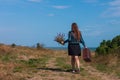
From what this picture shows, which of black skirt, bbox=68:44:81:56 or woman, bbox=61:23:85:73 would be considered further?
black skirt, bbox=68:44:81:56

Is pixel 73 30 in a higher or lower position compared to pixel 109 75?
higher

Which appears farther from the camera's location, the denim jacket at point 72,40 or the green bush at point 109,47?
the green bush at point 109,47

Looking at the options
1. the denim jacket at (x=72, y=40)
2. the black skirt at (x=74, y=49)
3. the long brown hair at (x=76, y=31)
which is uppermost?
the long brown hair at (x=76, y=31)

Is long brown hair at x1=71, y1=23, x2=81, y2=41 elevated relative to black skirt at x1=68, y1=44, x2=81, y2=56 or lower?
elevated

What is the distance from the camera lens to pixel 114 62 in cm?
1989

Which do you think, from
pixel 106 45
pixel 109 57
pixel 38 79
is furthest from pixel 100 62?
pixel 38 79

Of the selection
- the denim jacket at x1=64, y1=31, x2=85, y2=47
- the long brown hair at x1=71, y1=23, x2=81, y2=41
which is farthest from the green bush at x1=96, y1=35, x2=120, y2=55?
the long brown hair at x1=71, y1=23, x2=81, y2=41

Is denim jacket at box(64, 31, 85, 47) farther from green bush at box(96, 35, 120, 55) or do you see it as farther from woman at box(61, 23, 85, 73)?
green bush at box(96, 35, 120, 55)

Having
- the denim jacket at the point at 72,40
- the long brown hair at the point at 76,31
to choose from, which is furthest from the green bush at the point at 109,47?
the long brown hair at the point at 76,31

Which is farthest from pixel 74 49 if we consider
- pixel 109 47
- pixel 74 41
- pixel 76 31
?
pixel 109 47

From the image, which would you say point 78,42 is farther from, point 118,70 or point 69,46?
point 118,70

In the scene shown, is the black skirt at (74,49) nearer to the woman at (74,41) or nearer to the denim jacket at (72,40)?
the woman at (74,41)

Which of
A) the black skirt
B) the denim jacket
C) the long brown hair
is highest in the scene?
the long brown hair

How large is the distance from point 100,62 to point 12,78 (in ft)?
34.6
